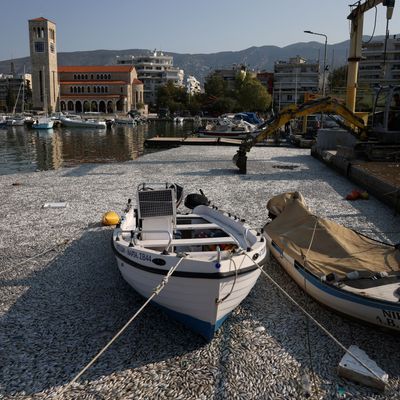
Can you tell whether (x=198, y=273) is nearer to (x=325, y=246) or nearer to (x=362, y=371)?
(x=362, y=371)

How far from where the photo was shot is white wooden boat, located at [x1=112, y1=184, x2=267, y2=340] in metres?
5.54

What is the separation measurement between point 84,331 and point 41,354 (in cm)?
70

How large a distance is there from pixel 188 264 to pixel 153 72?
169 metres

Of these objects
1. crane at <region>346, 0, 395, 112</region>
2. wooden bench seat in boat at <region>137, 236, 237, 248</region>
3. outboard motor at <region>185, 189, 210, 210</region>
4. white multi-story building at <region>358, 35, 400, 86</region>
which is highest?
white multi-story building at <region>358, 35, 400, 86</region>

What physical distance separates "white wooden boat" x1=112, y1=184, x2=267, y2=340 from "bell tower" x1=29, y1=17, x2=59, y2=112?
401 ft

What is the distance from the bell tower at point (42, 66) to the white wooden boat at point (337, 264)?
122015 mm

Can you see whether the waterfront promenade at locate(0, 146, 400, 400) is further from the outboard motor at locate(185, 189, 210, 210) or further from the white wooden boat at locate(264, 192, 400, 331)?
the outboard motor at locate(185, 189, 210, 210)

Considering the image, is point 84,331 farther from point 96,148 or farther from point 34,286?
point 96,148

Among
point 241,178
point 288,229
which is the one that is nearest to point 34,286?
point 288,229

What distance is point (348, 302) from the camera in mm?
6035

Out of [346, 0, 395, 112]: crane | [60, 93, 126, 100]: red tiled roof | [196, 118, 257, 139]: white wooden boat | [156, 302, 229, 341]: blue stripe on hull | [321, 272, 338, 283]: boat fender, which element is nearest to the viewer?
[156, 302, 229, 341]: blue stripe on hull

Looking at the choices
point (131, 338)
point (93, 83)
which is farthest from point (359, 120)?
point (93, 83)

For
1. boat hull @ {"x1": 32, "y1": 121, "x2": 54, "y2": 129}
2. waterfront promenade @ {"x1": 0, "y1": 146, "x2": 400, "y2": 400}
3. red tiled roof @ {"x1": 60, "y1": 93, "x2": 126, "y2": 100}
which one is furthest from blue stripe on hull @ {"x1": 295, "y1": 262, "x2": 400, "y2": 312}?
red tiled roof @ {"x1": 60, "y1": 93, "x2": 126, "y2": 100}

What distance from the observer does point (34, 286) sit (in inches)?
302
